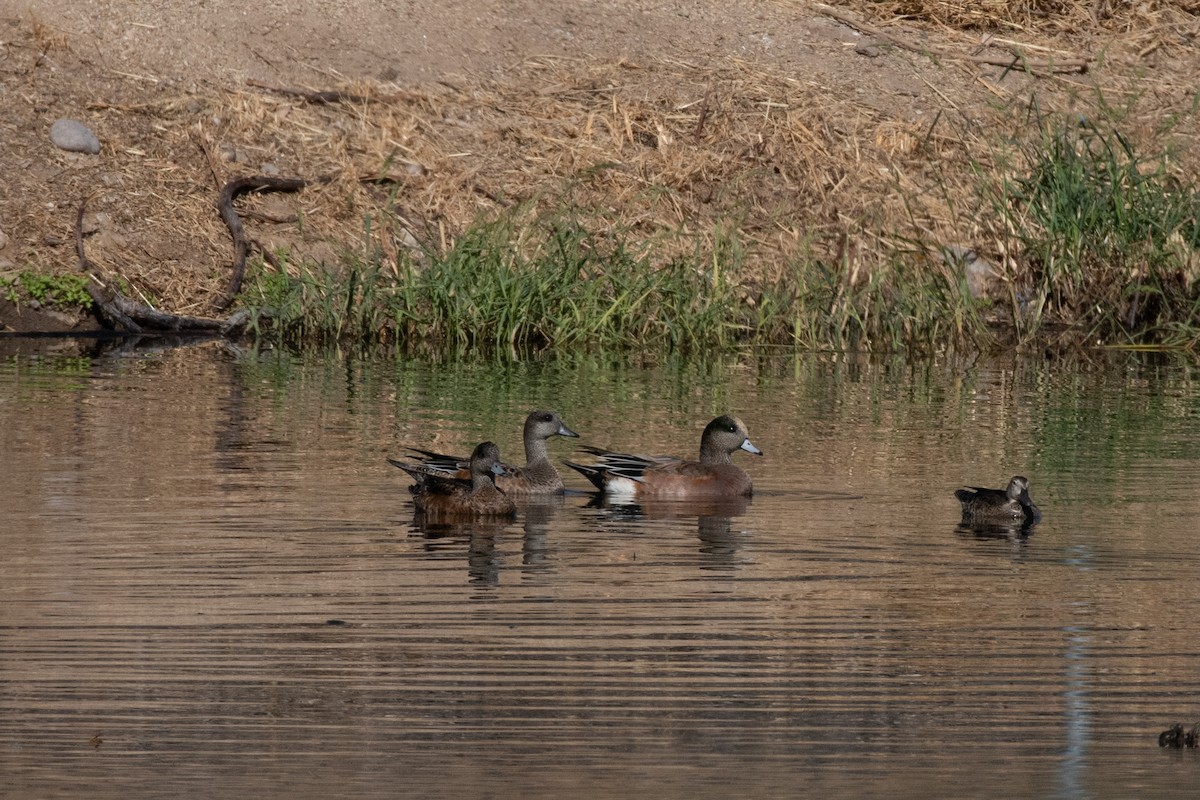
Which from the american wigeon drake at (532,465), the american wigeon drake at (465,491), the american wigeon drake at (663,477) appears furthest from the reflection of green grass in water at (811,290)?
the american wigeon drake at (465,491)

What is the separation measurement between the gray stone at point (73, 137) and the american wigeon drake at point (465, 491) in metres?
13.1

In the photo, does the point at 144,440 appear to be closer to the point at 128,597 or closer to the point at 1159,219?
the point at 128,597

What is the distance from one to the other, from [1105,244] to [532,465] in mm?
8465

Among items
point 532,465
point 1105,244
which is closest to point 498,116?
point 1105,244

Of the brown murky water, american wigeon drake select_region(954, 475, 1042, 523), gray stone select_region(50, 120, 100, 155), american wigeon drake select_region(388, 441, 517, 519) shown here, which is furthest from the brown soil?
american wigeon drake select_region(954, 475, 1042, 523)

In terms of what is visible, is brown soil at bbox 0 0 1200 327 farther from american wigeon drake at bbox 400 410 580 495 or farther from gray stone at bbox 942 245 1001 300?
american wigeon drake at bbox 400 410 580 495

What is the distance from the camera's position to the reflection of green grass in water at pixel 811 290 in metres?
18.3

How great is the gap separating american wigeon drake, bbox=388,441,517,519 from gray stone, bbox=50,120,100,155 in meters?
13.1

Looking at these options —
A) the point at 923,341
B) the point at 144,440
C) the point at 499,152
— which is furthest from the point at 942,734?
the point at 499,152

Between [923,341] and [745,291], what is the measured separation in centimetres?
234

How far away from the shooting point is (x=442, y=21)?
25797 millimetres

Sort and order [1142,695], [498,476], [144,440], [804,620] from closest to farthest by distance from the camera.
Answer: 1. [1142,695]
2. [804,620]
3. [498,476]
4. [144,440]

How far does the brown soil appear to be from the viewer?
72.1ft

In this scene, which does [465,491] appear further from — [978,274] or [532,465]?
[978,274]
